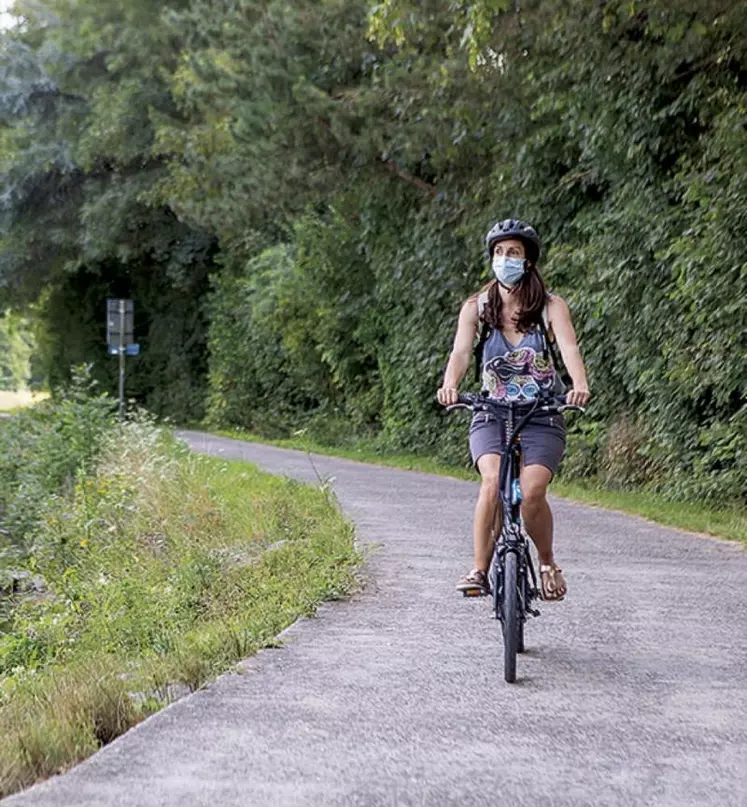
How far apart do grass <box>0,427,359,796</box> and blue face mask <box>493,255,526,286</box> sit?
2000mm

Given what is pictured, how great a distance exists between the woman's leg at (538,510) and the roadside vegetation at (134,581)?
133 cm

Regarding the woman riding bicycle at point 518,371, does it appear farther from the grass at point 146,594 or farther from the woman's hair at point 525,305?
the grass at point 146,594

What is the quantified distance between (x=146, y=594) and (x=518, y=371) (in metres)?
3.53

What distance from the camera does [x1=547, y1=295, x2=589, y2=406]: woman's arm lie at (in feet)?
19.9

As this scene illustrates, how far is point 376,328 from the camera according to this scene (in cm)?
2542

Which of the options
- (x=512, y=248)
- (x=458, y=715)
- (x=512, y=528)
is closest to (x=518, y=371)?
(x=512, y=248)

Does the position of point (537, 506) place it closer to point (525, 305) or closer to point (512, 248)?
point (525, 305)

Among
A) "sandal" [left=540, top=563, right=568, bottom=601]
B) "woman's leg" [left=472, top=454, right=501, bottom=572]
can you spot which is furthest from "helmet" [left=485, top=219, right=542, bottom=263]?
"sandal" [left=540, top=563, right=568, bottom=601]

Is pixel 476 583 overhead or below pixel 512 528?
below

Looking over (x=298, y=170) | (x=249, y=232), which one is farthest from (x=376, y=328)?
(x=249, y=232)

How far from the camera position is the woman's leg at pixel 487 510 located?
247 inches

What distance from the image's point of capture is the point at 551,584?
6336 millimetres

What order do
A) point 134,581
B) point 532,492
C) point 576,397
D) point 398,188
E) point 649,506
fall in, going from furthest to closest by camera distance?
1. point 398,188
2. point 649,506
3. point 134,581
4. point 532,492
5. point 576,397

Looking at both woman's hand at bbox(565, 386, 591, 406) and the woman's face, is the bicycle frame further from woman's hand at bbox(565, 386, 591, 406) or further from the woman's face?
the woman's face
